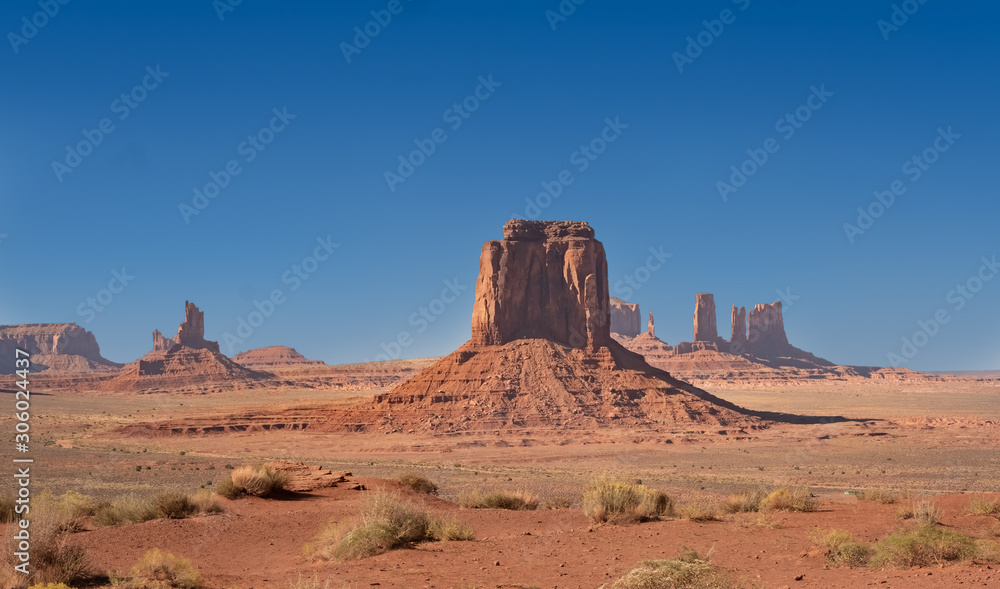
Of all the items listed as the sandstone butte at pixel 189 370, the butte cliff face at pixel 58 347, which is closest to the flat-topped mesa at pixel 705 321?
the sandstone butte at pixel 189 370

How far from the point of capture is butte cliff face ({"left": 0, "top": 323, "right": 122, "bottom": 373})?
183875 mm

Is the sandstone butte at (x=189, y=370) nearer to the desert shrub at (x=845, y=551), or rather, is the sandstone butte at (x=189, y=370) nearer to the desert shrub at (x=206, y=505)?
the desert shrub at (x=206, y=505)

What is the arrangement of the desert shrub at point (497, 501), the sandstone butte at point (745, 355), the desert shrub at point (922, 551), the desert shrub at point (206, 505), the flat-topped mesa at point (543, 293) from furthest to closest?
the sandstone butte at point (745, 355)
the flat-topped mesa at point (543, 293)
the desert shrub at point (497, 501)
the desert shrub at point (206, 505)
the desert shrub at point (922, 551)

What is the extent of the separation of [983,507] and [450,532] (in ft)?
33.0

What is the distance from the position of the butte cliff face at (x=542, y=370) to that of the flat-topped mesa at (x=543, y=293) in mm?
89

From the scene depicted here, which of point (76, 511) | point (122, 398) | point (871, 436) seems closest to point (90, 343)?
point (122, 398)

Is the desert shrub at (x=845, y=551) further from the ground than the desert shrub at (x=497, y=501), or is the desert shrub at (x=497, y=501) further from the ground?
the desert shrub at (x=845, y=551)

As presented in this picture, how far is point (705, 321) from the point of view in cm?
17225

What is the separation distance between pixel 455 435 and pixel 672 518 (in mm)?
42123

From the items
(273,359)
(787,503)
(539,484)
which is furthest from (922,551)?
(273,359)

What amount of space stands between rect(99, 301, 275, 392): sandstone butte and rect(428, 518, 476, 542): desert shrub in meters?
109

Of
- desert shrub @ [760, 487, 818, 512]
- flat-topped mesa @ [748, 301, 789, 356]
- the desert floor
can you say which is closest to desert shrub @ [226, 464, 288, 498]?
the desert floor

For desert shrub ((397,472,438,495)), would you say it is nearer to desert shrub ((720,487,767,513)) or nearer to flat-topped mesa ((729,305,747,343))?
desert shrub ((720,487,767,513))

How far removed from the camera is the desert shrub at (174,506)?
51.8ft
